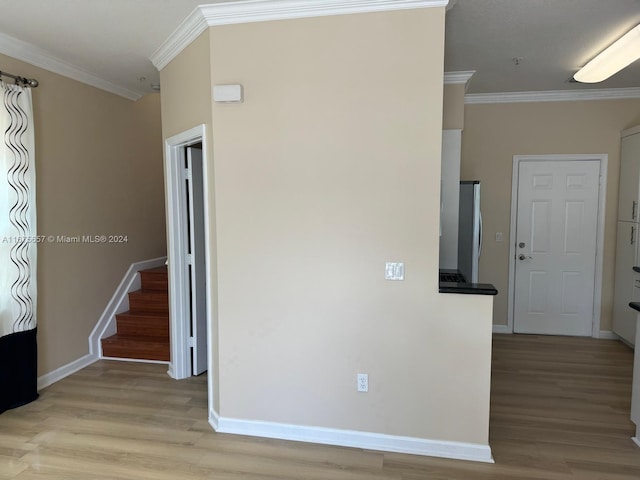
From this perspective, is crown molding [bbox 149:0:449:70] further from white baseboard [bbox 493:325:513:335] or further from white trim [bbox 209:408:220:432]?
white baseboard [bbox 493:325:513:335]

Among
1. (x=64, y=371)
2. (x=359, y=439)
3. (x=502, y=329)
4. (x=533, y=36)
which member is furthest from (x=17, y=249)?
(x=502, y=329)

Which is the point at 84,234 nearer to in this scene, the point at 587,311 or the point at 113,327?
the point at 113,327

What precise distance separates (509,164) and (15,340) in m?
4.96

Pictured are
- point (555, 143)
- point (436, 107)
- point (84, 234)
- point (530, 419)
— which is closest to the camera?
point (436, 107)

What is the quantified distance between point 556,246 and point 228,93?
13.2 ft

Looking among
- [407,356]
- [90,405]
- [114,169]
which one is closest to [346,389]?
[407,356]

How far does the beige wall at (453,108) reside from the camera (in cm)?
365

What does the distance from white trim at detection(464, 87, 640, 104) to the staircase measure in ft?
13.2

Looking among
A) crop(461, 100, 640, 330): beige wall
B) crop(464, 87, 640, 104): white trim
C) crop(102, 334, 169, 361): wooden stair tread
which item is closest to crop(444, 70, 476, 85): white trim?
crop(464, 87, 640, 104): white trim

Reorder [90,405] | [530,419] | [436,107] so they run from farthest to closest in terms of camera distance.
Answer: [90,405] < [530,419] < [436,107]

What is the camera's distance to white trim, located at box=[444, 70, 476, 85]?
3758mm

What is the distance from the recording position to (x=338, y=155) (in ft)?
8.33

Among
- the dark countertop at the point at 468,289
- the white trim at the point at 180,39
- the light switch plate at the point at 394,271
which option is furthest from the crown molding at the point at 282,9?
the dark countertop at the point at 468,289

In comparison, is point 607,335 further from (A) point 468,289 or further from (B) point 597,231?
(A) point 468,289
